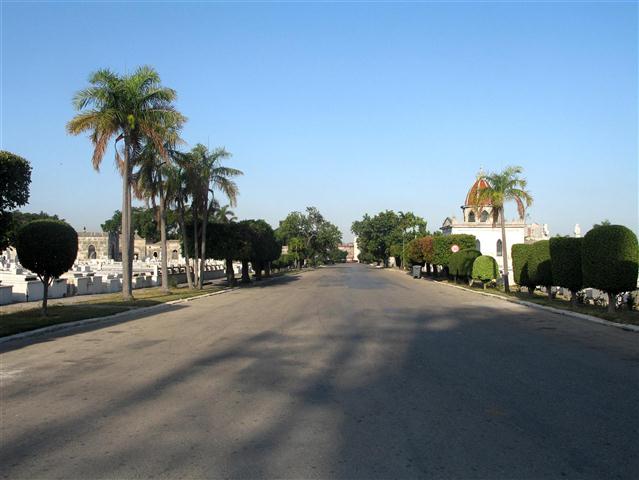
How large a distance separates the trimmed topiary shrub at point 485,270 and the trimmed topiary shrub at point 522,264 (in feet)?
25.0

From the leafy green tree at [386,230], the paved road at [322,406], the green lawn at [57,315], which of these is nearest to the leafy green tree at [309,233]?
the leafy green tree at [386,230]

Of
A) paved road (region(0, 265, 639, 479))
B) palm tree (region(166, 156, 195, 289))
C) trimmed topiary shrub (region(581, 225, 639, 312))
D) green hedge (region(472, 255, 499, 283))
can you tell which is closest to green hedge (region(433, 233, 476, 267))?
green hedge (region(472, 255, 499, 283))

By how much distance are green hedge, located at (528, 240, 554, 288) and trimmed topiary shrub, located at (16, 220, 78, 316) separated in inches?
748

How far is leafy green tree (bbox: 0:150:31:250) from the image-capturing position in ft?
51.7

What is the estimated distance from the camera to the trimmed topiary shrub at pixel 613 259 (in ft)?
57.5

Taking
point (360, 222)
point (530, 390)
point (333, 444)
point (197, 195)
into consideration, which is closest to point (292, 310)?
point (530, 390)

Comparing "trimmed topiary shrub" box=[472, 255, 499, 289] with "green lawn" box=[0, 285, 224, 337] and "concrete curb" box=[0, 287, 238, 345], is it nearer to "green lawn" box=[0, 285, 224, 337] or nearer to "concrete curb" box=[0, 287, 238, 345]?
"concrete curb" box=[0, 287, 238, 345]

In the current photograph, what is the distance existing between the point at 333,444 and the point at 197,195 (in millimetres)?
31907

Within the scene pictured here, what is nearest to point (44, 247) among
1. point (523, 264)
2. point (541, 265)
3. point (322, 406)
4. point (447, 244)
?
point (322, 406)

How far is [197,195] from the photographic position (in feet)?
118

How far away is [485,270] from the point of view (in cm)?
3719

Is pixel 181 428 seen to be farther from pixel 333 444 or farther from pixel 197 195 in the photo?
pixel 197 195

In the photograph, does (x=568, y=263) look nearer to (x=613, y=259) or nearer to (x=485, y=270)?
(x=613, y=259)

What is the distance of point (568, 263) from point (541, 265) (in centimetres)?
433
